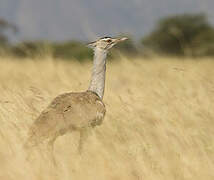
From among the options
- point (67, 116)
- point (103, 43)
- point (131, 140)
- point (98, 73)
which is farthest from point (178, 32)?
point (67, 116)

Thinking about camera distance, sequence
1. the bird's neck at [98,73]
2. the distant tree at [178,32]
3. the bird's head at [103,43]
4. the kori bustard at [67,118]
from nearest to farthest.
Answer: the kori bustard at [67,118], the bird's neck at [98,73], the bird's head at [103,43], the distant tree at [178,32]

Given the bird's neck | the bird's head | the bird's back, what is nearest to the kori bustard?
the bird's back

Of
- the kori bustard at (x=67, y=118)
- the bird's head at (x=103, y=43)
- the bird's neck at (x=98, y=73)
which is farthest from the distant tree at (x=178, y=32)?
the kori bustard at (x=67, y=118)

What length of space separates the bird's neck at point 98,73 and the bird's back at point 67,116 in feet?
1.28

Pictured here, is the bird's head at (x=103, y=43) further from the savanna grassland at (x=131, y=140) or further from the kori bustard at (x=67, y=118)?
the kori bustard at (x=67, y=118)

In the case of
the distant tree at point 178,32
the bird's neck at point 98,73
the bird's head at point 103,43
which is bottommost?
the distant tree at point 178,32

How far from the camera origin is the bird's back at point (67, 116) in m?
3.59

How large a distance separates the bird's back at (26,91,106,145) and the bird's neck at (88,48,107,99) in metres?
0.39

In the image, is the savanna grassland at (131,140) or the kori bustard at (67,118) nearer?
the savanna grassland at (131,140)

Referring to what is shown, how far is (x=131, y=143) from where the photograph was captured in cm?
388

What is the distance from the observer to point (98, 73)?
4664 mm

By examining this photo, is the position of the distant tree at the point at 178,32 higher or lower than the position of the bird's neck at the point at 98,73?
lower

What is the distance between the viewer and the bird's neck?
14.9 ft

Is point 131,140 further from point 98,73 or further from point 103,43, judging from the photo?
point 103,43
